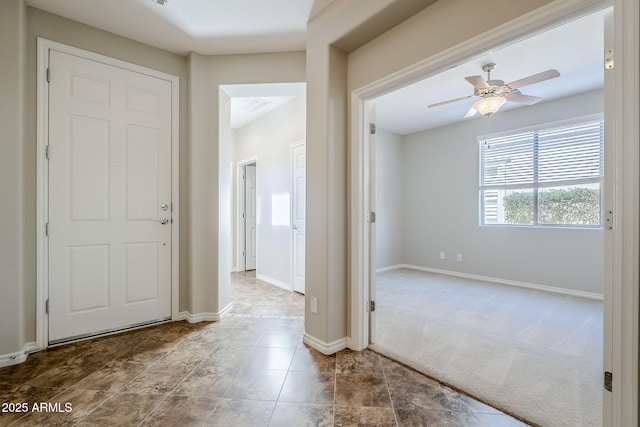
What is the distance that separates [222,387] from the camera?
1.83 m

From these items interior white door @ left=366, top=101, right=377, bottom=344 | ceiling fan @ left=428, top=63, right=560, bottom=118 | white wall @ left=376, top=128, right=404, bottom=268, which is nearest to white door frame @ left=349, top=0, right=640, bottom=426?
interior white door @ left=366, top=101, right=377, bottom=344

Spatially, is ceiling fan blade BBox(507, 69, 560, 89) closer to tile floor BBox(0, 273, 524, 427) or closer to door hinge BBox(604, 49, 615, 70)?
door hinge BBox(604, 49, 615, 70)

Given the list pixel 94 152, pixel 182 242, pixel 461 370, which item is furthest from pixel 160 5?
pixel 461 370

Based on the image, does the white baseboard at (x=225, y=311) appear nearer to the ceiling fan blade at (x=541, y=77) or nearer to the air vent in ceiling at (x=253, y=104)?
the air vent in ceiling at (x=253, y=104)

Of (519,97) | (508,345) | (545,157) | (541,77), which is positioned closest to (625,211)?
(508,345)

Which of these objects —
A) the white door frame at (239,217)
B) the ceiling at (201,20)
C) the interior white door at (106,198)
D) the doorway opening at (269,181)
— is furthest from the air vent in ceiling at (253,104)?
the interior white door at (106,198)

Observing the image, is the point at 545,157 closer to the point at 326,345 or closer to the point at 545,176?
the point at 545,176

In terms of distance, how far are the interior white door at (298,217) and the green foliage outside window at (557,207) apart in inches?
136

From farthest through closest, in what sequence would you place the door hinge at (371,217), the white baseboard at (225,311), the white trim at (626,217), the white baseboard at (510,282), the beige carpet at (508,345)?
the white baseboard at (510,282)
the white baseboard at (225,311)
the door hinge at (371,217)
the beige carpet at (508,345)
the white trim at (626,217)

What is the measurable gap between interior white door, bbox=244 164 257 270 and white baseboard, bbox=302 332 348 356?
3714 mm

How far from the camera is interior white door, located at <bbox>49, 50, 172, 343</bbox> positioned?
2.43 metres

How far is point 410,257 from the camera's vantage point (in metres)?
6.18

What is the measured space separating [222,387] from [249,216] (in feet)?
14.1

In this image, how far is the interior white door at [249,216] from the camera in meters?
5.84
